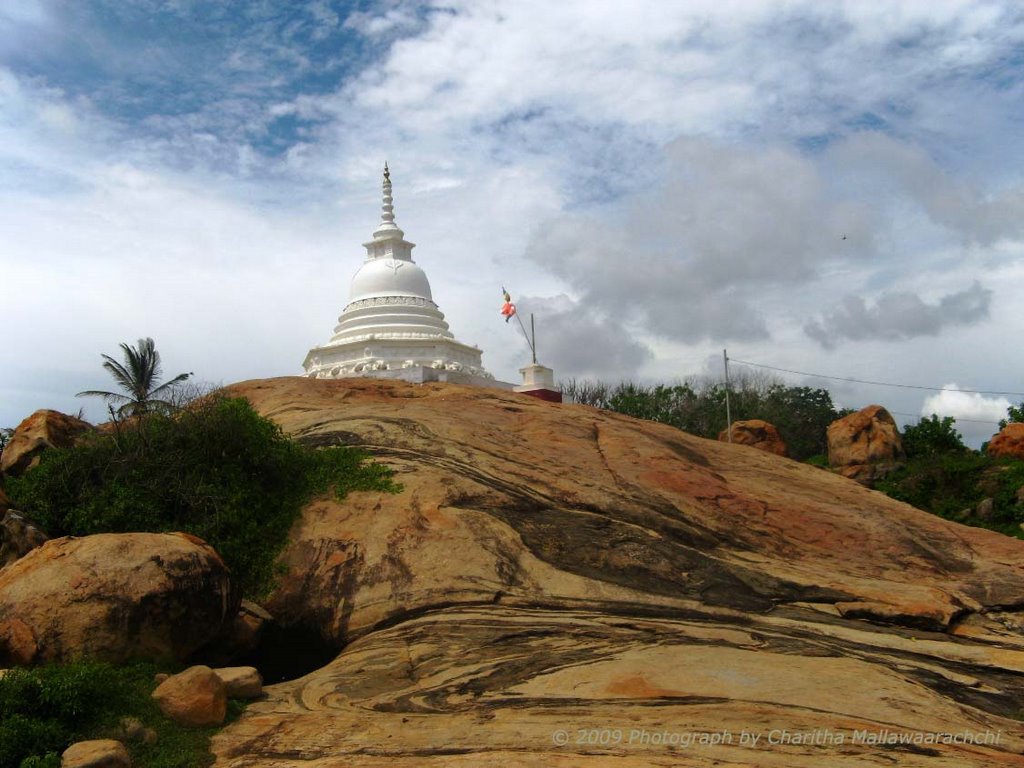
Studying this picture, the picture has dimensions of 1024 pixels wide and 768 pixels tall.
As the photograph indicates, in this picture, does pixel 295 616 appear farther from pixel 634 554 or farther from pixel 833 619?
pixel 833 619

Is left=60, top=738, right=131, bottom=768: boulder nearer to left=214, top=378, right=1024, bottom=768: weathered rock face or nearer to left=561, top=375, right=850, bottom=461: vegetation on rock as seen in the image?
left=214, top=378, right=1024, bottom=768: weathered rock face

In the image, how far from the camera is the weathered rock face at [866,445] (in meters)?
32.3

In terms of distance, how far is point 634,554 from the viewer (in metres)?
14.2

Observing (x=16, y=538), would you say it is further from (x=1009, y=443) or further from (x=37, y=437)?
(x=1009, y=443)

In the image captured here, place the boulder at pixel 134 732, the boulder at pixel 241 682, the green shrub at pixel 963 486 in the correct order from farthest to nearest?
the green shrub at pixel 963 486 < the boulder at pixel 241 682 < the boulder at pixel 134 732

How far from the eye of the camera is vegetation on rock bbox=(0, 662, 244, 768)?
8.91 m

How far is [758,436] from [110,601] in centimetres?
2597

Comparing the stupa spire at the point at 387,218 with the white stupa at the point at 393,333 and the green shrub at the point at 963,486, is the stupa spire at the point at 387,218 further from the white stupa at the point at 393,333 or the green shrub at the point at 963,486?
the green shrub at the point at 963,486

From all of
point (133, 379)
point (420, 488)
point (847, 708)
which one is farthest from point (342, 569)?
point (133, 379)

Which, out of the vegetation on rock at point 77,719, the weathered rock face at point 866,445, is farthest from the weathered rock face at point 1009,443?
the vegetation on rock at point 77,719

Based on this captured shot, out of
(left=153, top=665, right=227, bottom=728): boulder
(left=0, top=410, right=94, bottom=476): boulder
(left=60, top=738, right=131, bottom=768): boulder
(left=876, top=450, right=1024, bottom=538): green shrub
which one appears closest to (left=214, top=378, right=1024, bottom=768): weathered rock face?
(left=153, top=665, right=227, bottom=728): boulder

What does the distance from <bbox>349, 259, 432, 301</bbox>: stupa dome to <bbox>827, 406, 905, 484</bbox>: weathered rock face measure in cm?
1590

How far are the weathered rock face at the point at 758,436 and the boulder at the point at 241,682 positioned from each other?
24483mm

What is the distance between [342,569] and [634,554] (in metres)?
4.28
